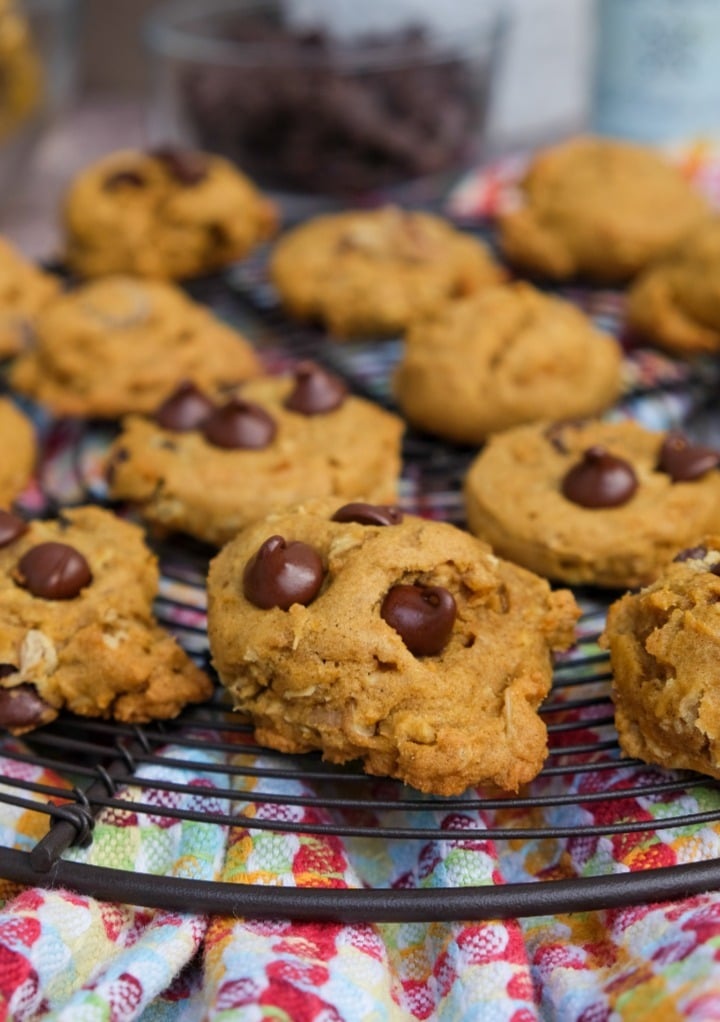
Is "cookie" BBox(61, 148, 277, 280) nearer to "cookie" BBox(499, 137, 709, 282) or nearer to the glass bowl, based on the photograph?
"cookie" BBox(499, 137, 709, 282)

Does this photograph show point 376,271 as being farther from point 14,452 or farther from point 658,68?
point 658,68

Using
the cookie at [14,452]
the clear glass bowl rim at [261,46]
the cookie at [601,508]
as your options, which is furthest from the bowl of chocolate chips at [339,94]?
the cookie at [601,508]

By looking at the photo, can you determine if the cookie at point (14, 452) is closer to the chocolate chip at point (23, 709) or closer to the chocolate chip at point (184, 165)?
the chocolate chip at point (23, 709)

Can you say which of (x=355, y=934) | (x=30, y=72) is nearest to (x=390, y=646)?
(x=355, y=934)

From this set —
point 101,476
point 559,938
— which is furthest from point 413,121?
point 559,938

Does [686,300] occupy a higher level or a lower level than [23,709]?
higher

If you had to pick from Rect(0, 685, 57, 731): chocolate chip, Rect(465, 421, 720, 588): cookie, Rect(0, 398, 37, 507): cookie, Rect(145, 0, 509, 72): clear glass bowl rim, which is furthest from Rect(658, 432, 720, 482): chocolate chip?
Rect(145, 0, 509, 72): clear glass bowl rim
